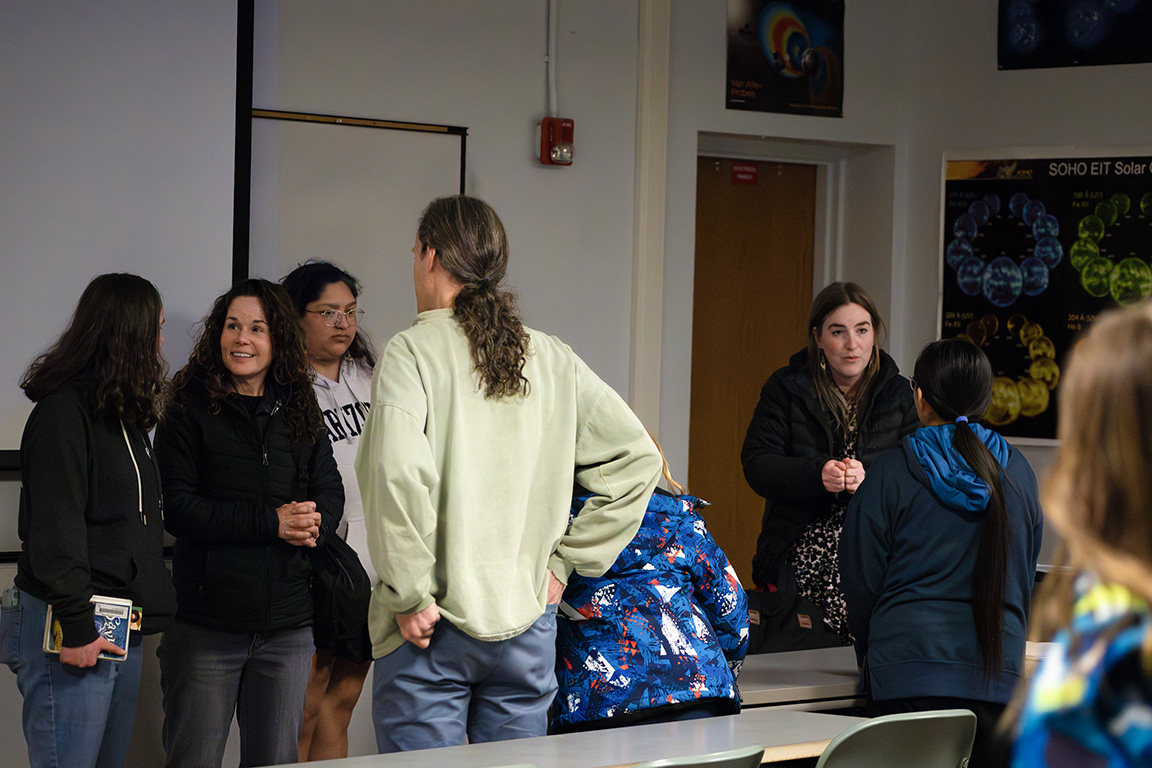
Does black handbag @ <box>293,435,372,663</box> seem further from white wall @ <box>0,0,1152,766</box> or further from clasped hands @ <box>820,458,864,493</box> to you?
clasped hands @ <box>820,458,864,493</box>

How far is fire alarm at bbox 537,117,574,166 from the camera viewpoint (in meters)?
4.29

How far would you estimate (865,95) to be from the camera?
16.2ft

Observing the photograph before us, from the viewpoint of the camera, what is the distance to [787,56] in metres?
4.76

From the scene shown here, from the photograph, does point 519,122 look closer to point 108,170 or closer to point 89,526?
point 108,170

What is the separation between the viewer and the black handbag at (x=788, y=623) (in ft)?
10.2

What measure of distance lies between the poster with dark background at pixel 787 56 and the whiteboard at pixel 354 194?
1285 mm

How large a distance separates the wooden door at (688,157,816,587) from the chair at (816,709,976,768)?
2878 millimetres

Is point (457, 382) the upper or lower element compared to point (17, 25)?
lower

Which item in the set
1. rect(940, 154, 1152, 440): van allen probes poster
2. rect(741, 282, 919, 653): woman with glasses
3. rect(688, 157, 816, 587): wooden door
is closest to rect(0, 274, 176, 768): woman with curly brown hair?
rect(741, 282, 919, 653): woman with glasses

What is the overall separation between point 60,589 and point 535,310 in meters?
2.46

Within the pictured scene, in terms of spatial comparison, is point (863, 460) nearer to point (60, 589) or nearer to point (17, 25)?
point (60, 589)

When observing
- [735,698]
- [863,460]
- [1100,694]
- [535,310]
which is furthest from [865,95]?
[1100,694]

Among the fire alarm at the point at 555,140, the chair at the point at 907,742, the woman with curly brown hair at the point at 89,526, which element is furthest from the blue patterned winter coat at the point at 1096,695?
the fire alarm at the point at 555,140

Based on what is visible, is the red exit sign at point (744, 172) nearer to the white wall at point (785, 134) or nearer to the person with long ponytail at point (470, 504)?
the white wall at point (785, 134)
